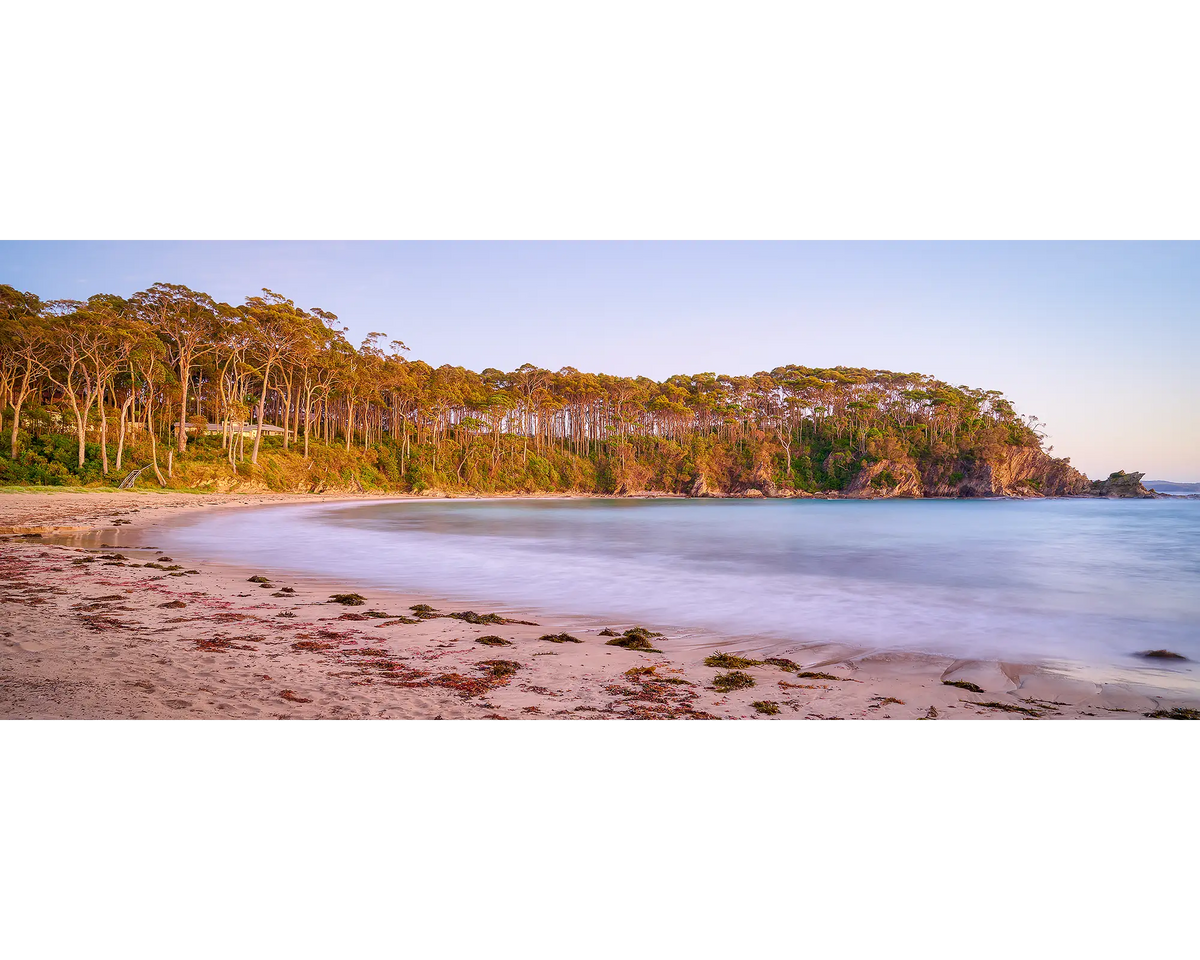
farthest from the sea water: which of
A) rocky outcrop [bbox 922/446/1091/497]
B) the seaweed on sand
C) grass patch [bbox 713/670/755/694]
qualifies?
rocky outcrop [bbox 922/446/1091/497]

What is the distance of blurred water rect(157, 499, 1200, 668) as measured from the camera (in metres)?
5.79

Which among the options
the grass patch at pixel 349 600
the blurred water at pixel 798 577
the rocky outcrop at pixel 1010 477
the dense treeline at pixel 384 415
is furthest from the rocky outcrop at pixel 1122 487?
the grass patch at pixel 349 600

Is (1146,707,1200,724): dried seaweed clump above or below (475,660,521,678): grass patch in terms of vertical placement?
below

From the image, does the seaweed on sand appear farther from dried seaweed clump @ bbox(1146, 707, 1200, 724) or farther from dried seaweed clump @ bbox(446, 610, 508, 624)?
dried seaweed clump @ bbox(1146, 707, 1200, 724)

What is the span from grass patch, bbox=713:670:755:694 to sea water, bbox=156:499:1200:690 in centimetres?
122

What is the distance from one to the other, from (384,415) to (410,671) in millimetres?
42809

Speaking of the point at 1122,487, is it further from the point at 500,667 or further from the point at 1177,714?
the point at 500,667

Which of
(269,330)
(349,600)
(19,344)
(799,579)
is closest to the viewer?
(349,600)

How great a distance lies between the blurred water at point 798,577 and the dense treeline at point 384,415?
10.5 metres

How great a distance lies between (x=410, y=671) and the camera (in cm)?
354

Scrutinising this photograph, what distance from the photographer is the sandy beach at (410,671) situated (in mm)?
2945

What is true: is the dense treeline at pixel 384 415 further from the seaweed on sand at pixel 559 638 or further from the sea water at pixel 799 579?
the seaweed on sand at pixel 559 638

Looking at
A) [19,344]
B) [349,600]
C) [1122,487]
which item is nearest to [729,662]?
[349,600]
